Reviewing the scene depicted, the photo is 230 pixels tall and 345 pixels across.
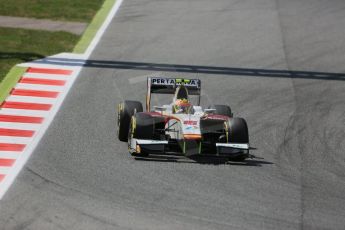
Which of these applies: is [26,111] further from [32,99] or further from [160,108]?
[160,108]

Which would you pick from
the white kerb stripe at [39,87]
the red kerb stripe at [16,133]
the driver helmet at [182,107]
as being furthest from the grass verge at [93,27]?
the driver helmet at [182,107]

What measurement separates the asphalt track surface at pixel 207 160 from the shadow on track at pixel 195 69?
0.24 ft

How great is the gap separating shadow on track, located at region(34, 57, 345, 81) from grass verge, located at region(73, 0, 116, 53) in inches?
56.0

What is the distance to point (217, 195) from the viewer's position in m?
Result: 17.9

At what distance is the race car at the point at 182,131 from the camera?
1934 cm

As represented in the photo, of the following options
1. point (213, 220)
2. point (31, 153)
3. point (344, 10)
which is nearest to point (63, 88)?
point (31, 153)

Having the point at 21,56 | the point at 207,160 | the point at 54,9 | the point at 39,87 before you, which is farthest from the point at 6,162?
the point at 54,9

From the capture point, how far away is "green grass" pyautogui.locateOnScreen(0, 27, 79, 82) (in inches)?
1112

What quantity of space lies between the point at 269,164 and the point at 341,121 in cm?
437

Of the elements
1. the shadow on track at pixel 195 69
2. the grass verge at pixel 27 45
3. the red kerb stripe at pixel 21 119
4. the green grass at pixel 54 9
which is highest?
the green grass at pixel 54 9

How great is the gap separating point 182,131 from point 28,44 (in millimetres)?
11722

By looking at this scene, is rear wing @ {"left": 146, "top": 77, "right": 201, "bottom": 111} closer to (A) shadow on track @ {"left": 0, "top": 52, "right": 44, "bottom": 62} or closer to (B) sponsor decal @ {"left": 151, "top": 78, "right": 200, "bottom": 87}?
(B) sponsor decal @ {"left": 151, "top": 78, "right": 200, "bottom": 87}

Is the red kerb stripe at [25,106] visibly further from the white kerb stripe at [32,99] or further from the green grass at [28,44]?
the green grass at [28,44]

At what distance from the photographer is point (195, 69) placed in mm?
28000
